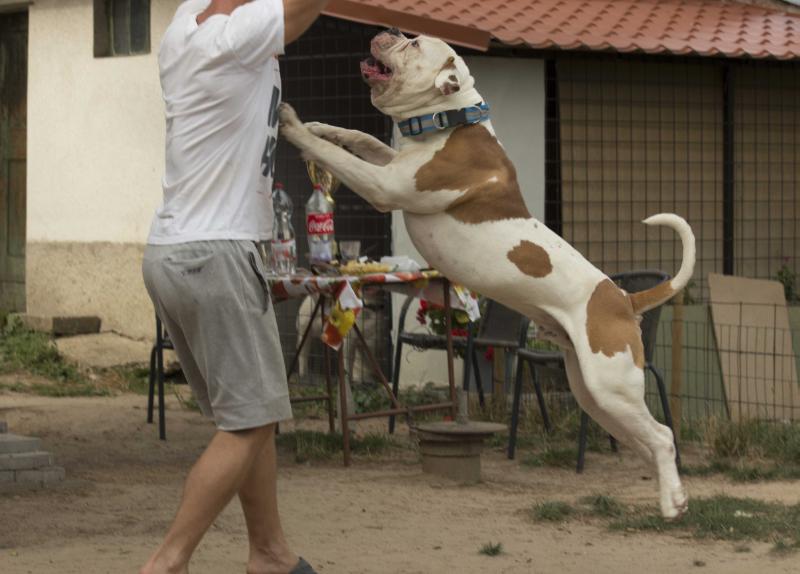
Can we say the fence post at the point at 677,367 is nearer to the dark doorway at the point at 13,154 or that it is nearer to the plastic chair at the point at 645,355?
the plastic chair at the point at 645,355

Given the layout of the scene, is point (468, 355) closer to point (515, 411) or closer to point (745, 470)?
point (515, 411)

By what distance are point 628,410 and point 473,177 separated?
93cm

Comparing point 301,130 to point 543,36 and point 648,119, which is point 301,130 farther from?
point 648,119

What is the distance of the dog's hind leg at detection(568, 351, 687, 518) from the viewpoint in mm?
4738

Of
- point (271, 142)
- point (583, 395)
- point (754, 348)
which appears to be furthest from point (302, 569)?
point (754, 348)

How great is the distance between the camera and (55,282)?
38.5 feet

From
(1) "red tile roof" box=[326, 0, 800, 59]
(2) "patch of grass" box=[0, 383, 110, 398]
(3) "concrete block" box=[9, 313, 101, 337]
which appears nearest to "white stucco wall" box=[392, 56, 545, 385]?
(1) "red tile roof" box=[326, 0, 800, 59]

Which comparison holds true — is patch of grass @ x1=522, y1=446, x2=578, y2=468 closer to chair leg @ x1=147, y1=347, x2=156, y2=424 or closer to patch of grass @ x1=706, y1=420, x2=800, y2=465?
patch of grass @ x1=706, y1=420, x2=800, y2=465

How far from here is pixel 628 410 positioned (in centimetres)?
479

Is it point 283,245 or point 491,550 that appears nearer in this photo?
point 491,550

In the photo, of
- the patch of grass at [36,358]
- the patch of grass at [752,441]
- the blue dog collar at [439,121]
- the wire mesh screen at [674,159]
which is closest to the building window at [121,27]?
the patch of grass at [36,358]

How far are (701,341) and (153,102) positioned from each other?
4558mm

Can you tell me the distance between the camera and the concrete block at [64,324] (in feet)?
36.8

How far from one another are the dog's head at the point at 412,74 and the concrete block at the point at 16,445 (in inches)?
113
